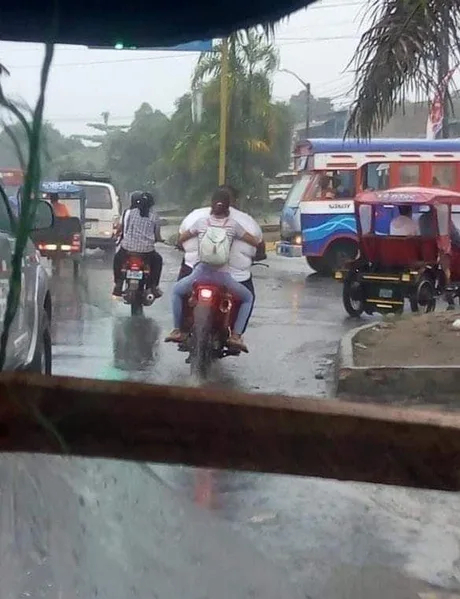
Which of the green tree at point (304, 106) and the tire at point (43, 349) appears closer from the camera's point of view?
the tire at point (43, 349)

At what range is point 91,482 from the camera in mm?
3398

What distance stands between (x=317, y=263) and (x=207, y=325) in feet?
20.1

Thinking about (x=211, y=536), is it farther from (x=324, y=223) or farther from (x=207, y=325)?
(x=324, y=223)

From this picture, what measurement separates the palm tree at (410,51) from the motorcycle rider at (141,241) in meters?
2.35

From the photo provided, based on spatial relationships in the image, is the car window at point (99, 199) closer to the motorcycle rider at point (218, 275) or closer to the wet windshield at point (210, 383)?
the wet windshield at point (210, 383)

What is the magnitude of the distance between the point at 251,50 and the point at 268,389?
4.70 metres

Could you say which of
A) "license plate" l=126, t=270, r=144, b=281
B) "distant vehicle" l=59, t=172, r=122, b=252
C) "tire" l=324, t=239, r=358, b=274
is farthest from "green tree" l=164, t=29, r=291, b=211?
"tire" l=324, t=239, r=358, b=274

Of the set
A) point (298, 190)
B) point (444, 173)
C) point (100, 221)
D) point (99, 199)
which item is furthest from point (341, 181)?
point (99, 199)

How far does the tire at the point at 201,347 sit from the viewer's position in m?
6.45

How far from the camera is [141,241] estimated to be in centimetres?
757

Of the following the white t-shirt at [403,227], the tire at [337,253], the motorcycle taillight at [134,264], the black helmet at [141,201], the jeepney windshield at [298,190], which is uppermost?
the black helmet at [141,201]

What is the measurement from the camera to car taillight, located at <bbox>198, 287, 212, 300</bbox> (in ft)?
20.6

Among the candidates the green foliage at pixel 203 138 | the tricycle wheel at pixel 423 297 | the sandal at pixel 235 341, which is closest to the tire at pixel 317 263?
the tricycle wheel at pixel 423 297

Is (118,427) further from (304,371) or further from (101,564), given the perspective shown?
(304,371)
